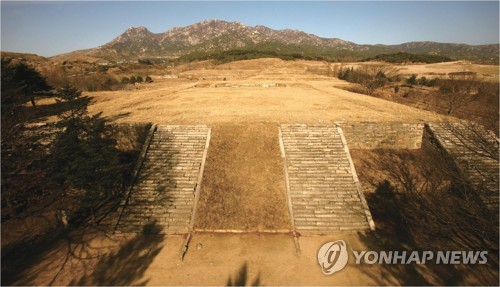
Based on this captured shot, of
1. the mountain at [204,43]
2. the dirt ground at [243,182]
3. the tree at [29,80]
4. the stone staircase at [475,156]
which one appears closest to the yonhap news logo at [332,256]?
the dirt ground at [243,182]

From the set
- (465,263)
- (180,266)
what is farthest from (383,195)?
(180,266)

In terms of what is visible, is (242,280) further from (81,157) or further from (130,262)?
(81,157)

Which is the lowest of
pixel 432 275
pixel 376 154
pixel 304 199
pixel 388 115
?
pixel 432 275

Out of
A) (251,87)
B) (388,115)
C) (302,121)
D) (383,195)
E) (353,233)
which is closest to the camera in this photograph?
(353,233)

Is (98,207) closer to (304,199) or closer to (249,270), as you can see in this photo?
(249,270)

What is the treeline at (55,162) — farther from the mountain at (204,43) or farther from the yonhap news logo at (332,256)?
the mountain at (204,43)

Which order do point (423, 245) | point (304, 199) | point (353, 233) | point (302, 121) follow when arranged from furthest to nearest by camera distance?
1. point (302, 121)
2. point (304, 199)
3. point (353, 233)
4. point (423, 245)

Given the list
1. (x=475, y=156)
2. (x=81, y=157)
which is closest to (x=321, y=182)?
(x=475, y=156)

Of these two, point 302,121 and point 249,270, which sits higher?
point 302,121
